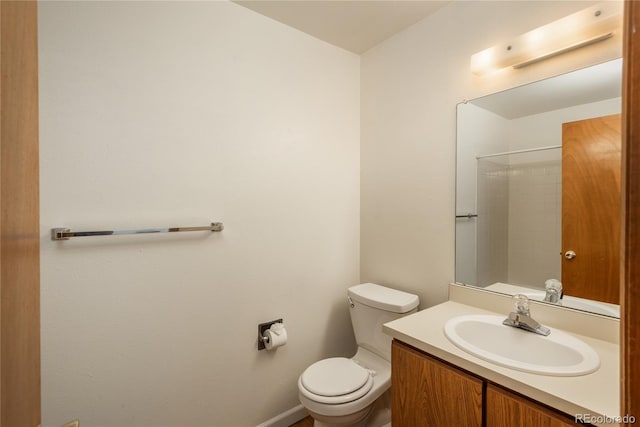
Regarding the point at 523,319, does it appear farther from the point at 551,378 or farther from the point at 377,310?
the point at 377,310

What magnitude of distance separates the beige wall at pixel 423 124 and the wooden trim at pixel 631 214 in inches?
41.5

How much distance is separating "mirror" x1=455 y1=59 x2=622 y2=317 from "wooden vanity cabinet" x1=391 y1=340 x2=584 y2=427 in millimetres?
561

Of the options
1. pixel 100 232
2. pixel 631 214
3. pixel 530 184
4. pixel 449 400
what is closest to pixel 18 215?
pixel 100 232

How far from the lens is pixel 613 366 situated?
0.91 metres

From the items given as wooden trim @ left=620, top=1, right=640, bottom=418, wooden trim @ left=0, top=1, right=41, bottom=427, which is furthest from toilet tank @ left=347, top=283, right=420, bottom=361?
wooden trim @ left=0, top=1, right=41, bottom=427

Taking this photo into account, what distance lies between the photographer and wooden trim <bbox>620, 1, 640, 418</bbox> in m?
0.38

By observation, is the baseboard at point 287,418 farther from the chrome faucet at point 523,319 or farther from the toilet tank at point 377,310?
the chrome faucet at point 523,319

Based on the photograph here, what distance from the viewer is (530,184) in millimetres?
1302

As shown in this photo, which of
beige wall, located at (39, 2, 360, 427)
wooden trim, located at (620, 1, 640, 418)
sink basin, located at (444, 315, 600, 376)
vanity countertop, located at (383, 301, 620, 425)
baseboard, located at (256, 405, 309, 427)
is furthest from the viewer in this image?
baseboard, located at (256, 405, 309, 427)

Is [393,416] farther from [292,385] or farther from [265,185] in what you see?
[265,185]

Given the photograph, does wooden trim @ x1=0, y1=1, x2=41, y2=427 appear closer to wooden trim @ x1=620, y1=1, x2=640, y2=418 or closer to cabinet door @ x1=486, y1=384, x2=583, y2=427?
wooden trim @ x1=620, y1=1, x2=640, y2=418

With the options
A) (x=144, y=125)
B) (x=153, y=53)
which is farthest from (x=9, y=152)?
(x=153, y=53)

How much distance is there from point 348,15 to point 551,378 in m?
1.87

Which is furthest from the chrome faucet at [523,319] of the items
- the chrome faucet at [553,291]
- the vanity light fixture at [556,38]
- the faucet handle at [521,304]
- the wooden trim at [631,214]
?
the vanity light fixture at [556,38]
